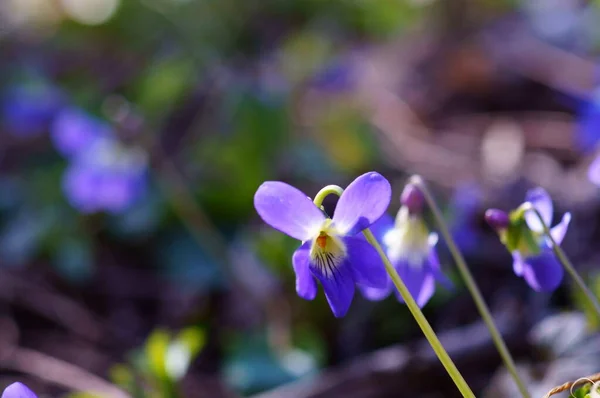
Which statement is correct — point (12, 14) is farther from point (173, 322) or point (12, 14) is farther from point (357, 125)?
point (173, 322)

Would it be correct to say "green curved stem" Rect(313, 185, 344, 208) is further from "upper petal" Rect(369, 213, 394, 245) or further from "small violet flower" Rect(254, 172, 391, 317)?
"upper petal" Rect(369, 213, 394, 245)

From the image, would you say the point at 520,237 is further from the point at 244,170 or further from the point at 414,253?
the point at 244,170

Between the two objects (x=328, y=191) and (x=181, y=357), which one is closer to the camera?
(x=328, y=191)

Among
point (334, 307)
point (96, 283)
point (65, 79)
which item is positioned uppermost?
point (65, 79)

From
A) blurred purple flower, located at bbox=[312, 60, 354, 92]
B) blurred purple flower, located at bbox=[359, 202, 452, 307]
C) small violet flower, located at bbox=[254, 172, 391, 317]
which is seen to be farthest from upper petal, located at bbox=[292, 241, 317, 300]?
blurred purple flower, located at bbox=[312, 60, 354, 92]

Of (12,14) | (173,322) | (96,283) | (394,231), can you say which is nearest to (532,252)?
(394,231)

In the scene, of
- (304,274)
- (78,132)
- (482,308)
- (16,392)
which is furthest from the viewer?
(78,132)

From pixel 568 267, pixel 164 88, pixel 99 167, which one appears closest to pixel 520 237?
pixel 568 267
